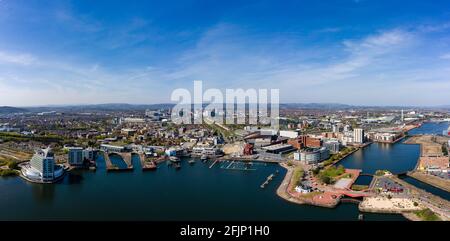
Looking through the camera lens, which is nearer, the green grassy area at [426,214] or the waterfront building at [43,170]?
the green grassy area at [426,214]

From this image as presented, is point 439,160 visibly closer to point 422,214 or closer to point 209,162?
point 422,214

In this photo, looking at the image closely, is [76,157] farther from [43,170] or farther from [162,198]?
[162,198]

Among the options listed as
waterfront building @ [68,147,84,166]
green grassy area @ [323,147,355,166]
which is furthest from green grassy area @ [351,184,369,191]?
waterfront building @ [68,147,84,166]

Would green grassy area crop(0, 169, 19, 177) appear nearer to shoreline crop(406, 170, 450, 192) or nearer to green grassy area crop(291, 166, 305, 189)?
green grassy area crop(291, 166, 305, 189)

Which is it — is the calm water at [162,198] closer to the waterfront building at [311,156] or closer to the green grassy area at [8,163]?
the green grassy area at [8,163]

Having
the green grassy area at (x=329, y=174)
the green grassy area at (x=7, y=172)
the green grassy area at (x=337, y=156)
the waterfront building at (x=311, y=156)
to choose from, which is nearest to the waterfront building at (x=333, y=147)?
the green grassy area at (x=337, y=156)

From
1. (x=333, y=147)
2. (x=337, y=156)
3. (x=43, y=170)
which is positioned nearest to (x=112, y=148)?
(x=43, y=170)
